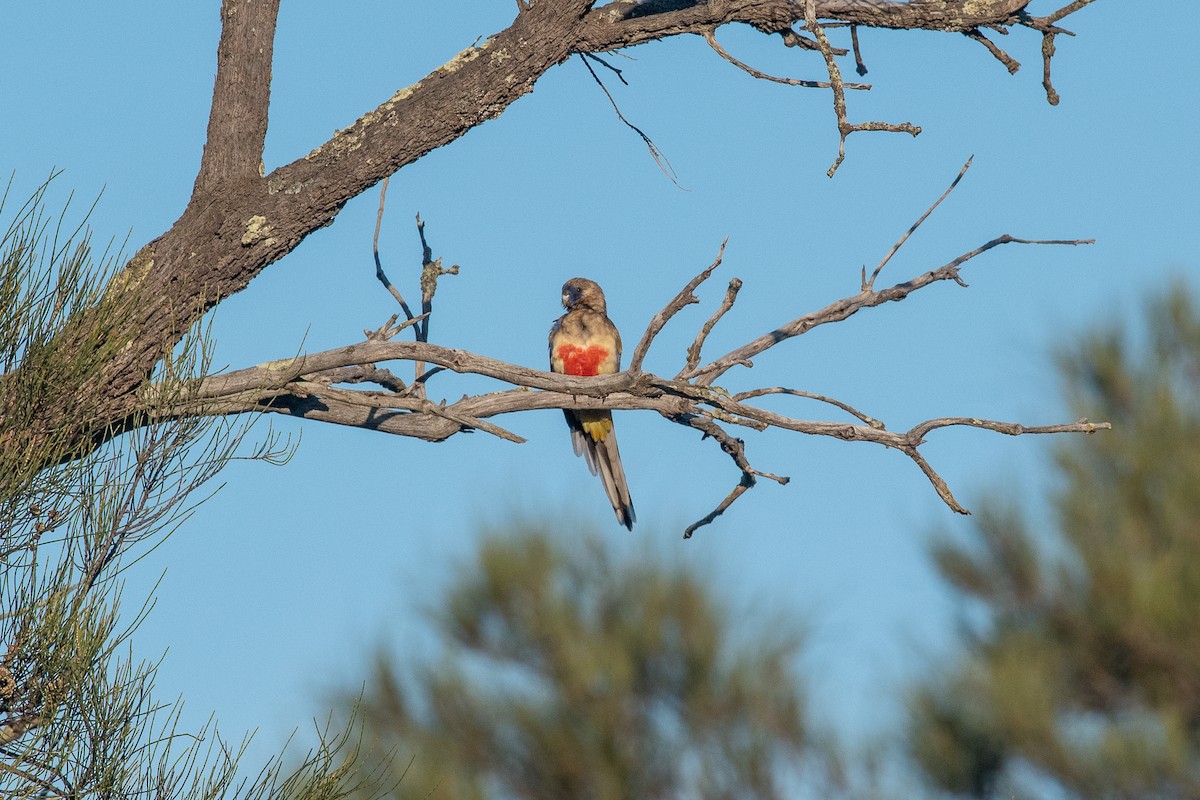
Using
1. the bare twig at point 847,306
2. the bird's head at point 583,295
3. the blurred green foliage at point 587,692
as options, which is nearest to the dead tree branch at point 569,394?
the bare twig at point 847,306

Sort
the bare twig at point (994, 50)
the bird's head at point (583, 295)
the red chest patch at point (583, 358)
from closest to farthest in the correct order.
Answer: the bare twig at point (994, 50) → the red chest patch at point (583, 358) → the bird's head at point (583, 295)

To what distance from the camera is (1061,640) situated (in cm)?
984

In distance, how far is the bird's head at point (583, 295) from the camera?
6387 millimetres

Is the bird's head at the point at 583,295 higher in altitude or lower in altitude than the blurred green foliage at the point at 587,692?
higher

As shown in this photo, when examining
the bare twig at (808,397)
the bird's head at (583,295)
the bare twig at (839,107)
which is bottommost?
the bare twig at (808,397)

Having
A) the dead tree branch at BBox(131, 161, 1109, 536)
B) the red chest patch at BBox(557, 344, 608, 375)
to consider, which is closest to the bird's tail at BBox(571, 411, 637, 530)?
the red chest patch at BBox(557, 344, 608, 375)

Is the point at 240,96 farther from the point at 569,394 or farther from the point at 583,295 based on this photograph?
the point at 583,295

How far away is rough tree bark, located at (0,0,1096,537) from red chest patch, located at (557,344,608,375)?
7.72 feet

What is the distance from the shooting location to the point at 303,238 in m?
3.47

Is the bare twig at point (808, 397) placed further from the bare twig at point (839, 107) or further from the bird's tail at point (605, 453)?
the bird's tail at point (605, 453)

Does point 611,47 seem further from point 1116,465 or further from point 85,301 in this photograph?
point 1116,465

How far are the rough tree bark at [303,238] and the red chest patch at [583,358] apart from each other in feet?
7.72

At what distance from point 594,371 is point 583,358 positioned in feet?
0.28

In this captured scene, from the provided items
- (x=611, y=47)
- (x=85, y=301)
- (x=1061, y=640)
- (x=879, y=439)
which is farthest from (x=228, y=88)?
(x=1061, y=640)
